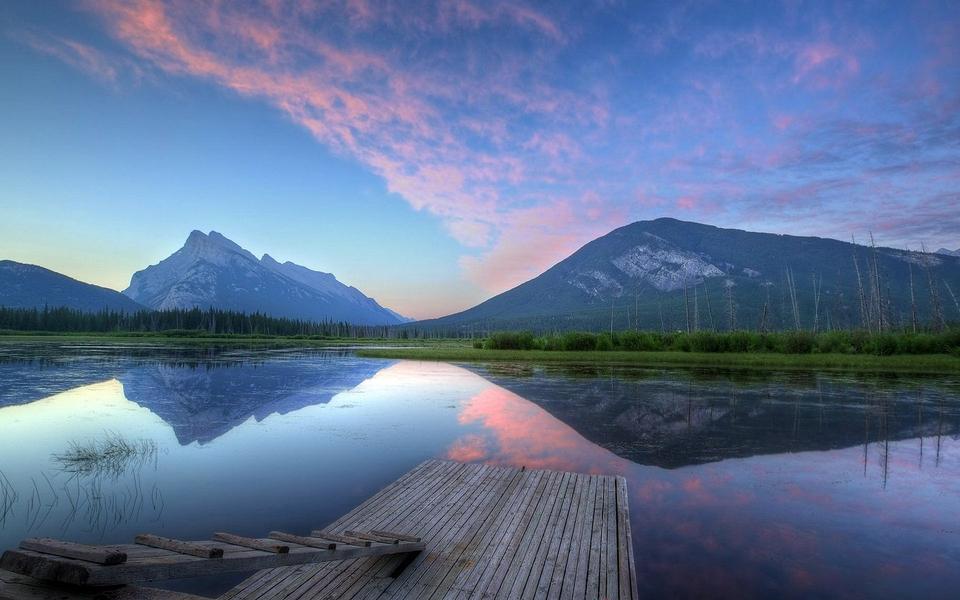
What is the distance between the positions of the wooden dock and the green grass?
49.2m

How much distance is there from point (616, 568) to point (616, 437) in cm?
1272

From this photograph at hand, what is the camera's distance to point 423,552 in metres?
9.29

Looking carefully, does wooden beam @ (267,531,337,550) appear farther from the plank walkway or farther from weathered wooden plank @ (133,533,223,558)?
weathered wooden plank @ (133,533,223,558)

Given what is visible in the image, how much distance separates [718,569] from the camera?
9609 millimetres

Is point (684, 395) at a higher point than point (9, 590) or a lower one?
lower

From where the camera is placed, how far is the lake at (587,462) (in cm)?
1034

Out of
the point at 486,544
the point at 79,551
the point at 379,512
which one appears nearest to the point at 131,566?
the point at 79,551

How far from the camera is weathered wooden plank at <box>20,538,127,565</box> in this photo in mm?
3551

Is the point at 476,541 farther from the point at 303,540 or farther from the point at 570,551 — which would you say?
the point at 303,540

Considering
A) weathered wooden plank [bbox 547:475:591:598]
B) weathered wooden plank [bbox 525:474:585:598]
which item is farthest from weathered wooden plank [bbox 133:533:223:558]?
weathered wooden plank [bbox 547:475:591:598]

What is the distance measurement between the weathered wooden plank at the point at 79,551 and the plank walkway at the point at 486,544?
4.59 meters

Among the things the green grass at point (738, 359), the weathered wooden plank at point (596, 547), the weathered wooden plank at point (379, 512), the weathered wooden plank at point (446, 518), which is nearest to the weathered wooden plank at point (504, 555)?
the weathered wooden plank at point (446, 518)

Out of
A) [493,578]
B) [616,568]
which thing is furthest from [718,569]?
[493,578]

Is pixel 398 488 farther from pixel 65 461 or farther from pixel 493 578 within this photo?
pixel 65 461
